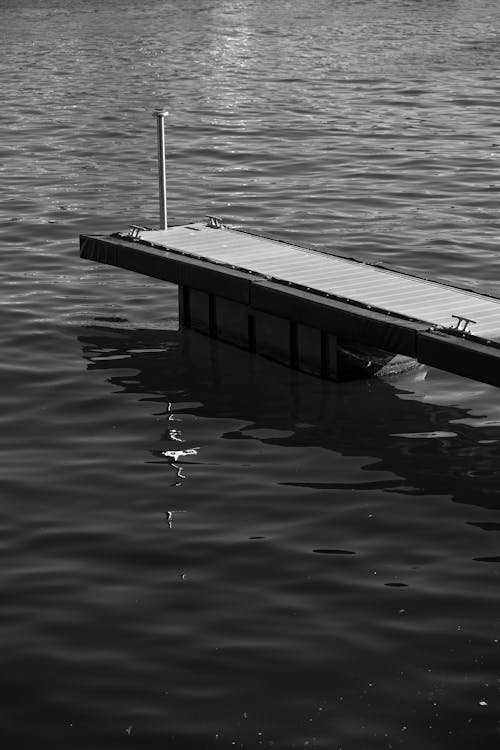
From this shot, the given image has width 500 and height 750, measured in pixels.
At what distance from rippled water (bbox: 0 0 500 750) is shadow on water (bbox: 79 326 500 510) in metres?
0.03

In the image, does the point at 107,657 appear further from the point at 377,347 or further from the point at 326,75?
the point at 326,75

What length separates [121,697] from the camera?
8.50 metres

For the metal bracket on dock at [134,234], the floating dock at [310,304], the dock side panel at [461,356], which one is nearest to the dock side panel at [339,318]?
the floating dock at [310,304]

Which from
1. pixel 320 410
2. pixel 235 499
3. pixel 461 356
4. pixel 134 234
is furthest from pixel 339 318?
pixel 134 234

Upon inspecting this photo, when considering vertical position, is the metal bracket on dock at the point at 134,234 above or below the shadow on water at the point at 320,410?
above

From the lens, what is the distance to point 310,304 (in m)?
13.0

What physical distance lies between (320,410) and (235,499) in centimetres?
208

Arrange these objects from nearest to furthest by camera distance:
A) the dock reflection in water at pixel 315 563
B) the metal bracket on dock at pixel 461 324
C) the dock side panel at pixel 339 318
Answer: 1. the dock reflection in water at pixel 315 563
2. the metal bracket on dock at pixel 461 324
3. the dock side panel at pixel 339 318

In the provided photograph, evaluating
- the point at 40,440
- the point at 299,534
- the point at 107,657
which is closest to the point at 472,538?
the point at 299,534

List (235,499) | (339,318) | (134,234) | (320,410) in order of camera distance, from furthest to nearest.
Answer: (134,234) < (320,410) < (339,318) < (235,499)

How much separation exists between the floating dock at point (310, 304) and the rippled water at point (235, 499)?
0.89 feet

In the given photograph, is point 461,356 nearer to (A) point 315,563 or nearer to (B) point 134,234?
(A) point 315,563

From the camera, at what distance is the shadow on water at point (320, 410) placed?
11.6 m

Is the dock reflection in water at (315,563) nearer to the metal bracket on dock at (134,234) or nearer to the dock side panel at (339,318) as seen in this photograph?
the dock side panel at (339,318)
